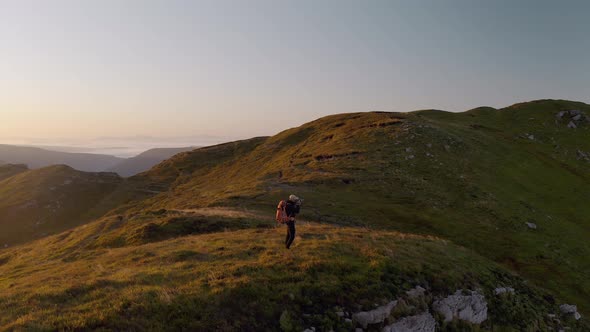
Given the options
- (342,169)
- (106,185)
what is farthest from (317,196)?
(106,185)

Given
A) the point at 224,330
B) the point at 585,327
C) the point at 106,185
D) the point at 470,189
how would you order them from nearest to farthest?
1. the point at 224,330
2. the point at 585,327
3. the point at 470,189
4. the point at 106,185

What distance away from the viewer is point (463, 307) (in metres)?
17.4

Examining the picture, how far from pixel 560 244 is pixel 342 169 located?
29608 mm

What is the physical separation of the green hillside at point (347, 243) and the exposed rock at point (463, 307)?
0.48 m

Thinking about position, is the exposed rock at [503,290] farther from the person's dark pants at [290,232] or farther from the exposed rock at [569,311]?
the person's dark pants at [290,232]

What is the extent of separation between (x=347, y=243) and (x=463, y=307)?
24.4 feet

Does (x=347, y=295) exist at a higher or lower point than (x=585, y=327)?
higher

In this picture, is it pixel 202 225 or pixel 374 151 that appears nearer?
pixel 202 225

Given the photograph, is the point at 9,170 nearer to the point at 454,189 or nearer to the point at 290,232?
the point at 454,189

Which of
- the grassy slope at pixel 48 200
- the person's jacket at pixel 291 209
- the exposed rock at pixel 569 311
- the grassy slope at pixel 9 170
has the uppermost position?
the person's jacket at pixel 291 209

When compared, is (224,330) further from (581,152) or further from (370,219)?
(581,152)

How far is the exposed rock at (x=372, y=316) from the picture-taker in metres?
14.2

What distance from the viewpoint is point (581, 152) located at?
8362cm

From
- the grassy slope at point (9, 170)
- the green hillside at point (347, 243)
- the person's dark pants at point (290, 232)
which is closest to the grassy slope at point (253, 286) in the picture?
the green hillside at point (347, 243)
